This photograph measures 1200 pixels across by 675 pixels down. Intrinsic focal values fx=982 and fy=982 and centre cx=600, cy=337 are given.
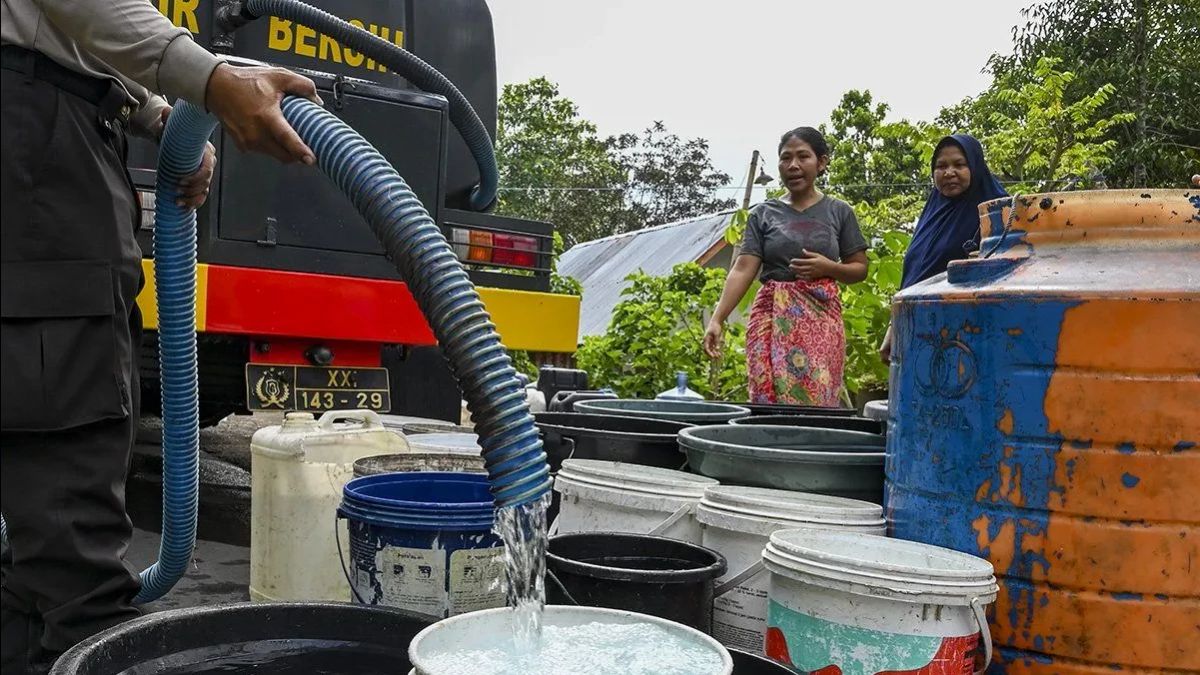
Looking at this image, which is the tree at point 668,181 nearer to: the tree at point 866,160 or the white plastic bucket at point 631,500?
the tree at point 866,160

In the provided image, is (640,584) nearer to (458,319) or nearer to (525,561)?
(525,561)

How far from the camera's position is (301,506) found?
2.72 m

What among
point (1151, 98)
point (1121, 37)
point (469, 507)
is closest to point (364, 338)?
point (469, 507)

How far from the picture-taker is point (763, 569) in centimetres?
211

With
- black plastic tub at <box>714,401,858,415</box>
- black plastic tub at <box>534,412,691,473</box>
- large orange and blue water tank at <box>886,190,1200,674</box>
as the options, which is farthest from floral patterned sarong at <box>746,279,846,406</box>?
large orange and blue water tank at <box>886,190,1200,674</box>

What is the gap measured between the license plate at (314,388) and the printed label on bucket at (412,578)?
1.84 metres

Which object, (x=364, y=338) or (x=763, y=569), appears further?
(x=364, y=338)

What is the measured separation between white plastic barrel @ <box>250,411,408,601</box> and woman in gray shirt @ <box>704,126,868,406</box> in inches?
92.2

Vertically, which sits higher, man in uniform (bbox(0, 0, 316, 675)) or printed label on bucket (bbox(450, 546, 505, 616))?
man in uniform (bbox(0, 0, 316, 675))

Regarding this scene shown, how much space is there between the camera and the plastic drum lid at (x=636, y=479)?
2.39 metres

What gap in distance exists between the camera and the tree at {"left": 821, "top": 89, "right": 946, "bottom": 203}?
69.3 ft

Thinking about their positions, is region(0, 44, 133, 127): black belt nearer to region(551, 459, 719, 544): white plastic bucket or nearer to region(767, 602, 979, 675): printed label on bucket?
region(551, 459, 719, 544): white plastic bucket

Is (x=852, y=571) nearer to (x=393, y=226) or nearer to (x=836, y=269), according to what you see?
(x=393, y=226)

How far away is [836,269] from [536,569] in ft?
10.7
